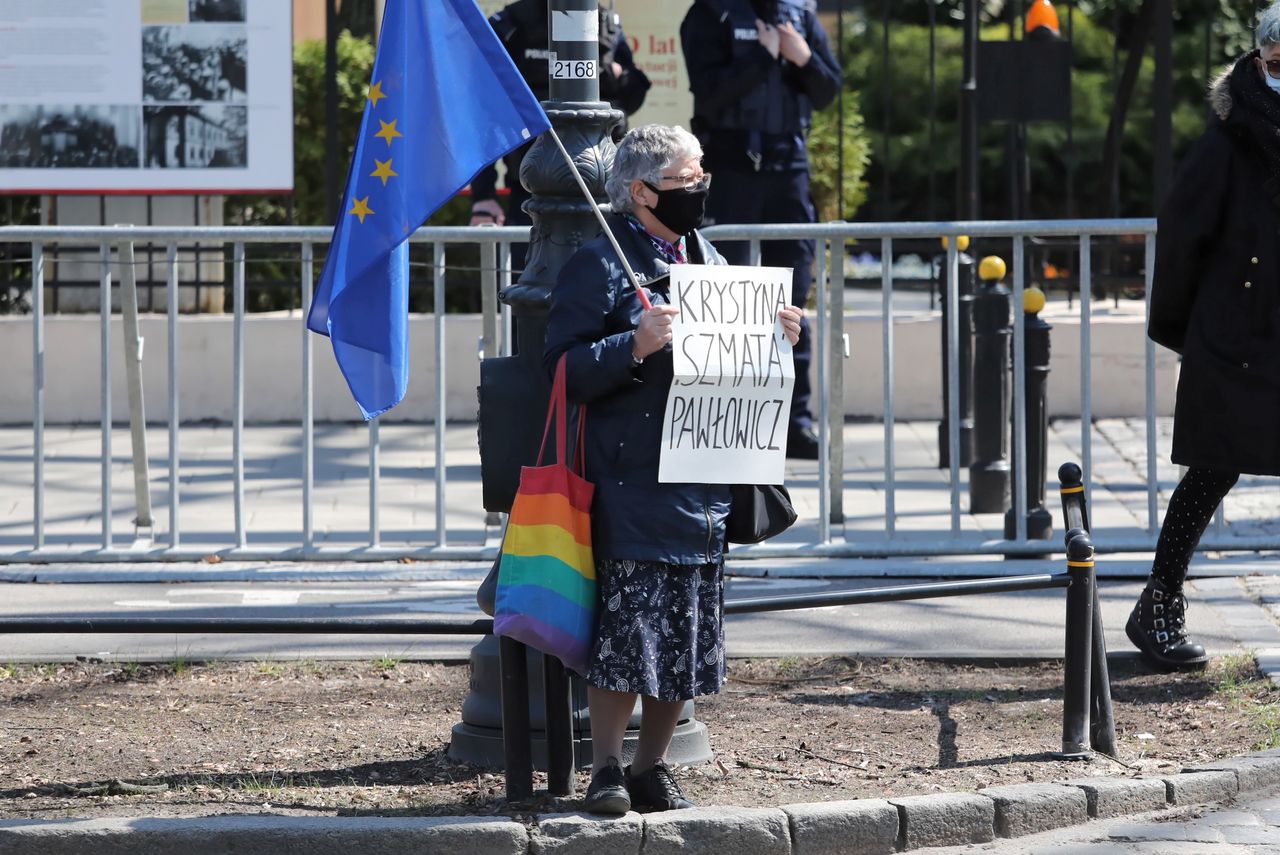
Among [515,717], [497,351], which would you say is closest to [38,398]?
[497,351]

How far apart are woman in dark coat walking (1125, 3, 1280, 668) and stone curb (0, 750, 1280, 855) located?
151 cm

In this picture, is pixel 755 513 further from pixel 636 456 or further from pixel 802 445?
→ pixel 802 445

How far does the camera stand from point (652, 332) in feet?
13.6

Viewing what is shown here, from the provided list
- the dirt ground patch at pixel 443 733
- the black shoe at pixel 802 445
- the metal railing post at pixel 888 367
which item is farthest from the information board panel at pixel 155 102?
the dirt ground patch at pixel 443 733

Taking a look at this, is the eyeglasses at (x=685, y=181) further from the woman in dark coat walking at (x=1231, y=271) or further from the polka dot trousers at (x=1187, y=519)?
the polka dot trousers at (x=1187, y=519)

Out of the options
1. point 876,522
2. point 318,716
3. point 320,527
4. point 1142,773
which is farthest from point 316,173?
point 1142,773

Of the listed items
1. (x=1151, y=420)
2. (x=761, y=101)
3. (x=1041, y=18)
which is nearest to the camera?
(x=1151, y=420)

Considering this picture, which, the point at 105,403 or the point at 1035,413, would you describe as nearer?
the point at 105,403

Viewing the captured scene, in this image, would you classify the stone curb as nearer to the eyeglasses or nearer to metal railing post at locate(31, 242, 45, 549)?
the eyeglasses

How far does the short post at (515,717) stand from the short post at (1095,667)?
1.47 m

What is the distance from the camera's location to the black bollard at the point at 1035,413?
24.1 ft

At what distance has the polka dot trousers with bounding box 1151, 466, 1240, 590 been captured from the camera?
569cm

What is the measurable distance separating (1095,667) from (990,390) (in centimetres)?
324

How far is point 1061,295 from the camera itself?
12359 mm
